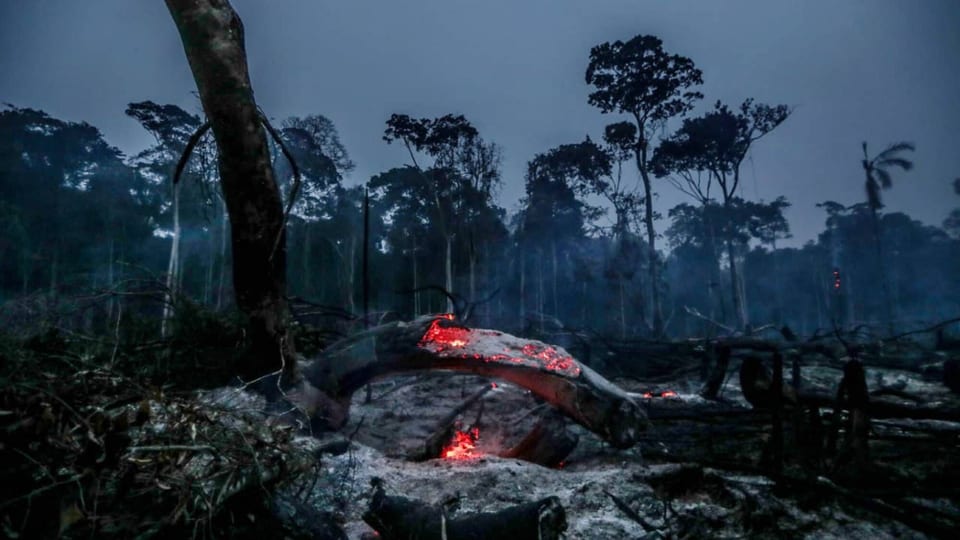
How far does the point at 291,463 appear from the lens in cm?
216

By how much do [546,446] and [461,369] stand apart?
1.34 meters

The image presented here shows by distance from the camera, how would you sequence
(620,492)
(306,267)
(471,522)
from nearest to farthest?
1. (471,522)
2. (620,492)
3. (306,267)

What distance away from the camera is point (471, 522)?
2541 millimetres

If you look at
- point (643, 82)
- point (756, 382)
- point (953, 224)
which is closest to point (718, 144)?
point (643, 82)

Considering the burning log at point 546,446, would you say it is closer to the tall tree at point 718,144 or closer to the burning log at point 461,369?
the burning log at point 461,369

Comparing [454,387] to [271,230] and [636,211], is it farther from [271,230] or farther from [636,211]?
[636,211]

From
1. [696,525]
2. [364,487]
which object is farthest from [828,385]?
[364,487]

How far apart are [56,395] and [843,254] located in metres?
60.7

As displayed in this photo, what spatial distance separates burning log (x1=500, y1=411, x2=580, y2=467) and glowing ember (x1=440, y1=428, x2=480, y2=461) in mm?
452

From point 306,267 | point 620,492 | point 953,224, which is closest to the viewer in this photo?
point 620,492

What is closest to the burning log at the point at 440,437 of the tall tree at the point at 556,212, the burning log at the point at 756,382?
the burning log at the point at 756,382

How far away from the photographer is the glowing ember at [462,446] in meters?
4.89

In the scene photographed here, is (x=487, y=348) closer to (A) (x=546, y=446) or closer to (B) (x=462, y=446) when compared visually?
(A) (x=546, y=446)

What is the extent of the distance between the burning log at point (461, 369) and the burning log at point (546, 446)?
0.40 metres
